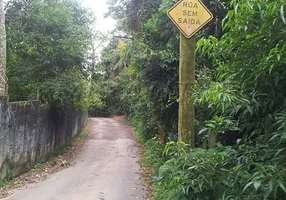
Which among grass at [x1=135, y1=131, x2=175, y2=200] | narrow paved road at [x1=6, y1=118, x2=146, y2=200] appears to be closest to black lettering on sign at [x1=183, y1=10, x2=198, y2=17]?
grass at [x1=135, y1=131, x2=175, y2=200]

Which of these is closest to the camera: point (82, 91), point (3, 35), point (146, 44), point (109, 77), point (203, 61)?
point (203, 61)

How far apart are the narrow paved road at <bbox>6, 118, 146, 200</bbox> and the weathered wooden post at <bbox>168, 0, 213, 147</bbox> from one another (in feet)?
12.6

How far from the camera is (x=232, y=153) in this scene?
243cm

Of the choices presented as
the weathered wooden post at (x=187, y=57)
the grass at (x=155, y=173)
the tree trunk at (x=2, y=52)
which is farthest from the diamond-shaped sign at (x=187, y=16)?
the tree trunk at (x=2, y=52)

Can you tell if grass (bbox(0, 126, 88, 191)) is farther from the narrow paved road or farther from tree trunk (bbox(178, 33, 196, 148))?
tree trunk (bbox(178, 33, 196, 148))

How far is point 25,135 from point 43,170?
1270 millimetres

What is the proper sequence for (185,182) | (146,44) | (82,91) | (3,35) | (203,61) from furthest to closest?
(82,91)
(146,44)
(3,35)
(203,61)
(185,182)

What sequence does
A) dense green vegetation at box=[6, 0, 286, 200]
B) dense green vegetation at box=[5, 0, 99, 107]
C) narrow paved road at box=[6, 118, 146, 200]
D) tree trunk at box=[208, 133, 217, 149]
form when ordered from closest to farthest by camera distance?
dense green vegetation at box=[6, 0, 286, 200] < tree trunk at box=[208, 133, 217, 149] < narrow paved road at box=[6, 118, 146, 200] < dense green vegetation at box=[5, 0, 99, 107]

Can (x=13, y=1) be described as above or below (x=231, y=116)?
above

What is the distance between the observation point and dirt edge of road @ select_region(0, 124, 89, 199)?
7.09 meters

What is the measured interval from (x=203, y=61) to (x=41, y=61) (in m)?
5.72

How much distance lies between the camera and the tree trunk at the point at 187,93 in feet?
10.1

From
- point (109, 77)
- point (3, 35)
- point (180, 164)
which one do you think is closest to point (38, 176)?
point (3, 35)

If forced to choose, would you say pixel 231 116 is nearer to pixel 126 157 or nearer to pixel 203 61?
pixel 203 61
